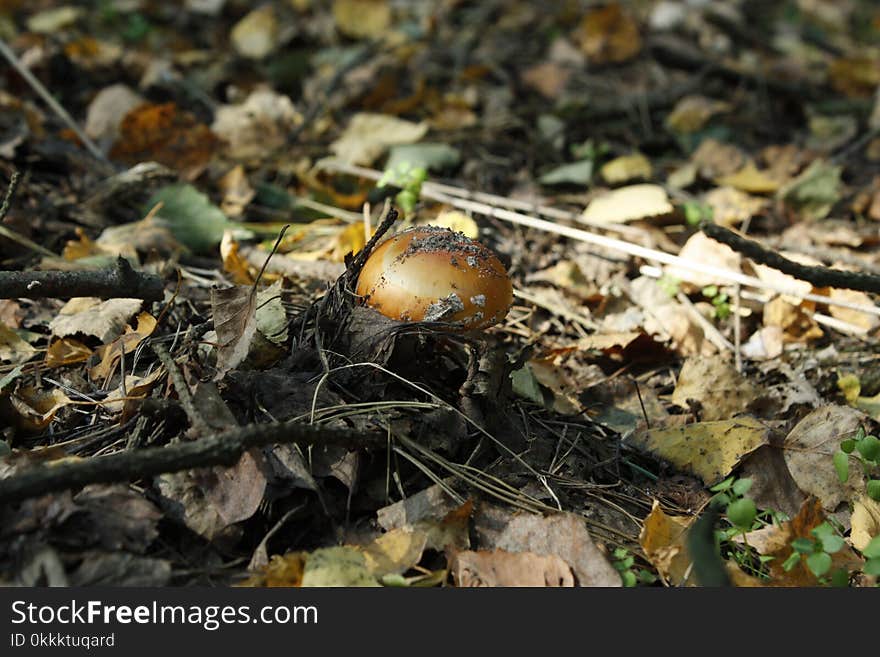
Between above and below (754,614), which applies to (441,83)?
below

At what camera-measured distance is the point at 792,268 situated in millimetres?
2395

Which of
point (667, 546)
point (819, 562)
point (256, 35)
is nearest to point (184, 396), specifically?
point (667, 546)

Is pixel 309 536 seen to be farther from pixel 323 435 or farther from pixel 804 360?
pixel 804 360

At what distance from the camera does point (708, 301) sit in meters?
3.46

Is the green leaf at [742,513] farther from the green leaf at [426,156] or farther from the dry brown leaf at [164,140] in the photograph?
the dry brown leaf at [164,140]

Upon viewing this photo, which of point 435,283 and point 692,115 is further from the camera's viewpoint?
point 692,115

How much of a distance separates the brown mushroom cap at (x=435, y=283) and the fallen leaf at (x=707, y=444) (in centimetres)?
66

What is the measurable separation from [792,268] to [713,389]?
1.79ft

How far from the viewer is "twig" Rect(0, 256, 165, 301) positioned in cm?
216

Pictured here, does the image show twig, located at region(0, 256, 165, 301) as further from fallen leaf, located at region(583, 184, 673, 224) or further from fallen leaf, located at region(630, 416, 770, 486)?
fallen leaf, located at region(583, 184, 673, 224)

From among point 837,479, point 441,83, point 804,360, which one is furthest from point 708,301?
point 441,83

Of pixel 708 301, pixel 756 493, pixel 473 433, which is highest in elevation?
pixel 473 433

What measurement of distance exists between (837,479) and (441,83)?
3811mm

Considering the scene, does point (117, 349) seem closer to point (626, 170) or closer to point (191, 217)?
point (191, 217)
